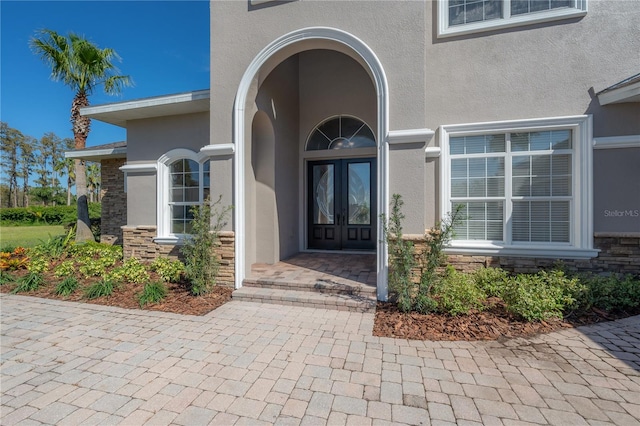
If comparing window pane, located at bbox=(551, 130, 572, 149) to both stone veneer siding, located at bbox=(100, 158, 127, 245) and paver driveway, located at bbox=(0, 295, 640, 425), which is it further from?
stone veneer siding, located at bbox=(100, 158, 127, 245)

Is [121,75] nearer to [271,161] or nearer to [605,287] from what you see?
[271,161]

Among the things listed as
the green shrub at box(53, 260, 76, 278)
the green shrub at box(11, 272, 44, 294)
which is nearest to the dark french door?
the green shrub at box(53, 260, 76, 278)

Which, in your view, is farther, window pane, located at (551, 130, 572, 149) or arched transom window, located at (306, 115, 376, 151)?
arched transom window, located at (306, 115, 376, 151)

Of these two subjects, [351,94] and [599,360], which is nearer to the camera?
[599,360]

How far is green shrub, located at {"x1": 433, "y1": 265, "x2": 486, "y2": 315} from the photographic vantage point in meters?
4.18

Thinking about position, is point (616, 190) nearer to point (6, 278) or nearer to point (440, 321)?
point (440, 321)

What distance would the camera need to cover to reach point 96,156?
9.40 meters

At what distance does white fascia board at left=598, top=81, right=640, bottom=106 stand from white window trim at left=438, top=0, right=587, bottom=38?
4.98 ft

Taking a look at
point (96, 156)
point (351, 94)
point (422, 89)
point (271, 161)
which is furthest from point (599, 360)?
point (96, 156)

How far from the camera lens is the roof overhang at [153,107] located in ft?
20.8

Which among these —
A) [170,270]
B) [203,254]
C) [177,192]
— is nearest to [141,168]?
[177,192]

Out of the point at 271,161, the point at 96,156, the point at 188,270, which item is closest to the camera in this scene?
the point at 188,270

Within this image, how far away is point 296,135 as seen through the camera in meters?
8.16

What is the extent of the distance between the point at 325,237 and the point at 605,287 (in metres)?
5.95
